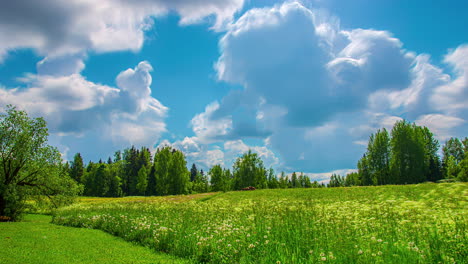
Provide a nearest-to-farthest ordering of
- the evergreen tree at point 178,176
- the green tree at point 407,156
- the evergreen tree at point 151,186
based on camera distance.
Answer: the green tree at point 407,156
the evergreen tree at point 178,176
the evergreen tree at point 151,186

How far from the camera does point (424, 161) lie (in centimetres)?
6359

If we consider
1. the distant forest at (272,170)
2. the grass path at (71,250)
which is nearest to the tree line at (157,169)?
the distant forest at (272,170)

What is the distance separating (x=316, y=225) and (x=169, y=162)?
216ft

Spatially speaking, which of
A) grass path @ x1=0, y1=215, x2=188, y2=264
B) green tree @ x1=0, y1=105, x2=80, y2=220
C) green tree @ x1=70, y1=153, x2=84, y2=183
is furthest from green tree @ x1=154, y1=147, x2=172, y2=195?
grass path @ x1=0, y1=215, x2=188, y2=264

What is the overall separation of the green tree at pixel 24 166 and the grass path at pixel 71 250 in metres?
9.23

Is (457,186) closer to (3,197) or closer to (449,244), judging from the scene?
(449,244)

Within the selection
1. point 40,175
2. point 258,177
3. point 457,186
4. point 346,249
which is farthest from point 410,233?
point 258,177

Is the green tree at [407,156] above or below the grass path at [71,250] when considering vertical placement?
above

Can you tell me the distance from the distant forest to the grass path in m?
52.2

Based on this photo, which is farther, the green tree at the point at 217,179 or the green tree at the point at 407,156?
the green tree at the point at 217,179

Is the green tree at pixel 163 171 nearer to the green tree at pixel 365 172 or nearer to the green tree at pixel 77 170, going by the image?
the green tree at pixel 77 170

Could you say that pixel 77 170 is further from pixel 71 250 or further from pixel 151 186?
pixel 71 250

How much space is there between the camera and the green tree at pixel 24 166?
844 inches

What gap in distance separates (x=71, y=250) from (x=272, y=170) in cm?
8700
